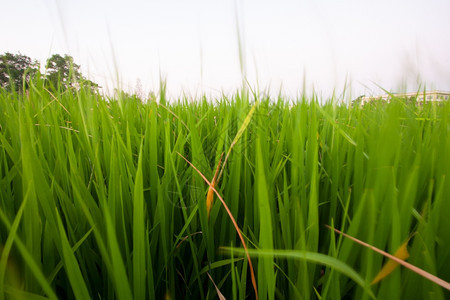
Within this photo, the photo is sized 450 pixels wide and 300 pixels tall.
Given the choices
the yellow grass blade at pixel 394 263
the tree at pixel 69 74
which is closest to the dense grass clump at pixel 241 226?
the yellow grass blade at pixel 394 263

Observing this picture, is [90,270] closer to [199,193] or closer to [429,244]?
[199,193]

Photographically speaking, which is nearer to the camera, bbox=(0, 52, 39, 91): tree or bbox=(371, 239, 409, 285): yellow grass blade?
bbox=(371, 239, 409, 285): yellow grass blade

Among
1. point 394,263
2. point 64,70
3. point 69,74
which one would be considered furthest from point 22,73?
point 394,263

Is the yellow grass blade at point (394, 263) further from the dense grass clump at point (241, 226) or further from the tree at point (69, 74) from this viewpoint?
the tree at point (69, 74)

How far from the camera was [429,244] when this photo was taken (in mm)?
235

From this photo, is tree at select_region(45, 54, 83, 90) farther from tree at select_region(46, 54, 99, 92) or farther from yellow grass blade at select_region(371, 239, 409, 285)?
yellow grass blade at select_region(371, 239, 409, 285)

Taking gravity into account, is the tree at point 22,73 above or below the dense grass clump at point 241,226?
above

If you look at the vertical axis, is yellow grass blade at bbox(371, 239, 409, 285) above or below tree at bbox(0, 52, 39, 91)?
below

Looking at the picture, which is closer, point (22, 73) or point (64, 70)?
point (64, 70)

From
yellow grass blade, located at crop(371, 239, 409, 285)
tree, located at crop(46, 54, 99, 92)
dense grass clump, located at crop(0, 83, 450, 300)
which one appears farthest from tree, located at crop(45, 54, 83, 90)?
yellow grass blade, located at crop(371, 239, 409, 285)

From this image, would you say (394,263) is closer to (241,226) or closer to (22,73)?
(241,226)

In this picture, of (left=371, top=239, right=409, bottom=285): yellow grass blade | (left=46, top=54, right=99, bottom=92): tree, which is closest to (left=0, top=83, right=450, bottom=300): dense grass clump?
(left=371, top=239, right=409, bottom=285): yellow grass blade

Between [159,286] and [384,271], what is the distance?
29 centimetres

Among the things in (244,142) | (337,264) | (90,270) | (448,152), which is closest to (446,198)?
(448,152)
